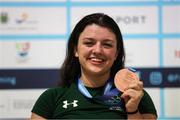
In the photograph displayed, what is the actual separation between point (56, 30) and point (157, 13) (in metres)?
0.74

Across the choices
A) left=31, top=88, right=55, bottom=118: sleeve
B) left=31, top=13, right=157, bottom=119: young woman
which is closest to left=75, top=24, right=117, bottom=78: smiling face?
left=31, top=13, right=157, bottom=119: young woman

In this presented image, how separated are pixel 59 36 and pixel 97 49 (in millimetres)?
1142

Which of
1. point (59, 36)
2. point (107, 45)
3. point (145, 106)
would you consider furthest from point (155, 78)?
point (107, 45)

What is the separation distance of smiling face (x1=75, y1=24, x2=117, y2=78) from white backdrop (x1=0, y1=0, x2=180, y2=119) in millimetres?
1066

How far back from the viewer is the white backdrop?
2.43m

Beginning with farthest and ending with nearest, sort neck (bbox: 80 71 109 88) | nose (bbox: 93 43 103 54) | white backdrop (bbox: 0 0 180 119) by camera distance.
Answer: white backdrop (bbox: 0 0 180 119), neck (bbox: 80 71 109 88), nose (bbox: 93 43 103 54)

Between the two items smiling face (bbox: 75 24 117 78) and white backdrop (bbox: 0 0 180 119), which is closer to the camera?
smiling face (bbox: 75 24 117 78)

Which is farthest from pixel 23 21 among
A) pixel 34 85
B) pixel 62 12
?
pixel 34 85

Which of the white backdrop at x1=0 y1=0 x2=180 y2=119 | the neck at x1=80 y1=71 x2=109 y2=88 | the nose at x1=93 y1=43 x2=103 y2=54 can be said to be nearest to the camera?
the nose at x1=93 y1=43 x2=103 y2=54

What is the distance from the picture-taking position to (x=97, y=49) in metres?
1.33

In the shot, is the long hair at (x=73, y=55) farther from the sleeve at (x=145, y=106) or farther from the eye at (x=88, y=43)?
the sleeve at (x=145, y=106)

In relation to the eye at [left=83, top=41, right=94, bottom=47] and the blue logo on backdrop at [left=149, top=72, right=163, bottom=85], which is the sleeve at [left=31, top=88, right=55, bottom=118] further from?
the blue logo on backdrop at [left=149, top=72, right=163, bottom=85]

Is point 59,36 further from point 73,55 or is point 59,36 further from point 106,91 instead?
point 106,91

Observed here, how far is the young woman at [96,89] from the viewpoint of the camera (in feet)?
4.38
